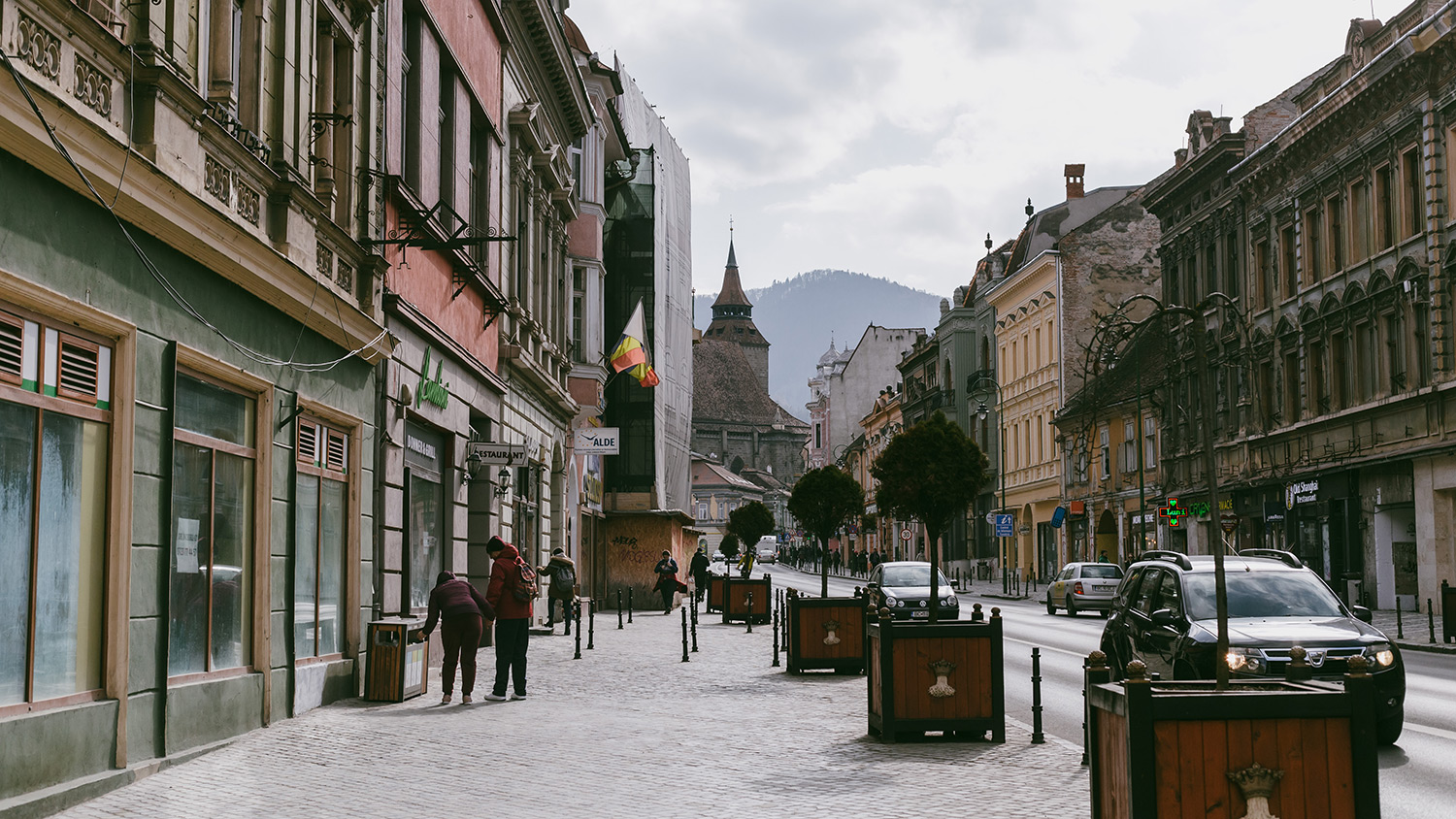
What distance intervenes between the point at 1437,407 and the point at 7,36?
3164 cm

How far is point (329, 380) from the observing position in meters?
15.4

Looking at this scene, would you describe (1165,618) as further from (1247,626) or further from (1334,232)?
(1334,232)

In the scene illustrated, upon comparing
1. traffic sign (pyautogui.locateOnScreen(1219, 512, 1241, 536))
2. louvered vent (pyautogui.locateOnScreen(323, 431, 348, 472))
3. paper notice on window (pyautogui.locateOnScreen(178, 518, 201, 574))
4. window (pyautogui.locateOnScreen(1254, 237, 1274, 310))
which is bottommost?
paper notice on window (pyautogui.locateOnScreen(178, 518, 201, 574))

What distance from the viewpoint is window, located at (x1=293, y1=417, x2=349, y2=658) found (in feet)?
47.9

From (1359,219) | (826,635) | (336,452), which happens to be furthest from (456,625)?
(1359,219)

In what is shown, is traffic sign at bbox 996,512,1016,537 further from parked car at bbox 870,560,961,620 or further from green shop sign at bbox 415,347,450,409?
green shop sign at bbox 415,347,450,409

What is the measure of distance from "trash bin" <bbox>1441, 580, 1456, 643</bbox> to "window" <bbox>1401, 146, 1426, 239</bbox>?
12.4 metres

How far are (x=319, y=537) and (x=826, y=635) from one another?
7.41 meters

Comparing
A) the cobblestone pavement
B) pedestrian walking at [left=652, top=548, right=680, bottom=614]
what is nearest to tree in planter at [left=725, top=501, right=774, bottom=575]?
pedestrian walking at [left=652, top=548, right=680, bottom=614]

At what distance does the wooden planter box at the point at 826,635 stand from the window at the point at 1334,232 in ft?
81.4

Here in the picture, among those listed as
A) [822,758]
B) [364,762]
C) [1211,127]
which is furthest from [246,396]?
[1211,127]

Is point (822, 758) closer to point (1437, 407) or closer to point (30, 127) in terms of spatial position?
point (30, 127)

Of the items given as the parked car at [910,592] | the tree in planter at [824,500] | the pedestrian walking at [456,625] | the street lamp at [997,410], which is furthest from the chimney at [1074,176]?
the pedestrian walking at [456,625]

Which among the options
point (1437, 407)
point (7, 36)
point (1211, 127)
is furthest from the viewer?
point (1211, 127)
